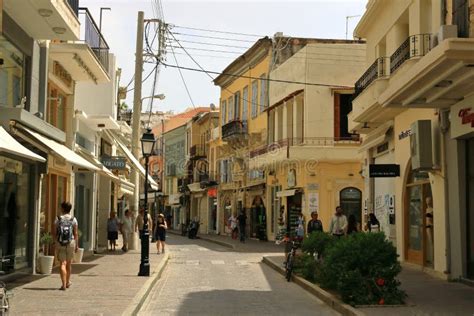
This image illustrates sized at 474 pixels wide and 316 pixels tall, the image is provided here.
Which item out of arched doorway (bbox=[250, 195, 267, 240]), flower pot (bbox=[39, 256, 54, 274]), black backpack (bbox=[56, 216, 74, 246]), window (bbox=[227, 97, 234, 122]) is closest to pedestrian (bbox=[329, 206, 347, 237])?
flower pot (bbox=[39, 256, 54, 274])

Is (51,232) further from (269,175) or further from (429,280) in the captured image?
(269,175)

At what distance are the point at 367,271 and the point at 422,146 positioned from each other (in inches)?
202

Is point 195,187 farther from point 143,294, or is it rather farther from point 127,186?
point 143,294

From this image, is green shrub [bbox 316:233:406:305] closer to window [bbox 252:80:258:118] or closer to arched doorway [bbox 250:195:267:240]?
arched doorway [bbox 250:195:267:240]

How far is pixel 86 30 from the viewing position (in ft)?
62.0

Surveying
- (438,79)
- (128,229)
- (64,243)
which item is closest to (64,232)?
(64,243)

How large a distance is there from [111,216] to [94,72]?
28.4ft

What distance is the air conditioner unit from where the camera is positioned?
1568cm

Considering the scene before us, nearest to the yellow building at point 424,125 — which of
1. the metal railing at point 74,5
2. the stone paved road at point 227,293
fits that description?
the stone paved road at point 227,293

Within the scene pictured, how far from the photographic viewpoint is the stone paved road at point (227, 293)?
11.7m

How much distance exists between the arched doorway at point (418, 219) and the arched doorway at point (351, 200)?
1371 centimetres

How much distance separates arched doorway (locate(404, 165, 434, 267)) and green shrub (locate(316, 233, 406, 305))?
18.5 ft

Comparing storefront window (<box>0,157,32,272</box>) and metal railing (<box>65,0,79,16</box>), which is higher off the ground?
metal railing (<box>65,0,79,16</box>)

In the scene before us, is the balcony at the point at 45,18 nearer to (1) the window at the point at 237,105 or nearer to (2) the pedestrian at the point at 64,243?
(2) the pedestrian at the point at 64,243
